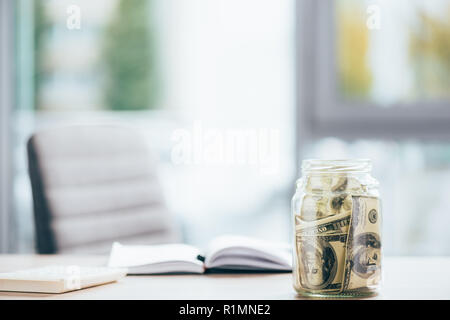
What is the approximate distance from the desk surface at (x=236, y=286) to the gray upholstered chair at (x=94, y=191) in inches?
13.4

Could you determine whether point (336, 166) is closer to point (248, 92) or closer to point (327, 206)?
point (327, 206)

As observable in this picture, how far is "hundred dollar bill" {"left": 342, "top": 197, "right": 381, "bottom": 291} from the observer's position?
2.46ft

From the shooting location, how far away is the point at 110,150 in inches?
63.2

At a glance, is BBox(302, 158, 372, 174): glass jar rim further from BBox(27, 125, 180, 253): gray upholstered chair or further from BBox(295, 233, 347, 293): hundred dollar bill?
BBox(27, 125, 180, 253): gray upholstered chair

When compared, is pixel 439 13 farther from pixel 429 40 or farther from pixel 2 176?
pixel 2 176

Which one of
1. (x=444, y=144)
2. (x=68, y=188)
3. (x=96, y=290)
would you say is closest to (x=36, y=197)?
(x=68, y=188)

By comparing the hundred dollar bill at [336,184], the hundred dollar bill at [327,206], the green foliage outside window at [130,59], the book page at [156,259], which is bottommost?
the book page at [156,259]

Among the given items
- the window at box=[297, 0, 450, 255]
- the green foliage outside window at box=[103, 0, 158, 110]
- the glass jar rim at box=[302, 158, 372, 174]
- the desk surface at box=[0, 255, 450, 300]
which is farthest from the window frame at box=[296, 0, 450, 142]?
the glass jar rim at box=[302, 158, 372, 174]

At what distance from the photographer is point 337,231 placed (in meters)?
0.75

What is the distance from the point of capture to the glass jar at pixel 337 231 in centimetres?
75

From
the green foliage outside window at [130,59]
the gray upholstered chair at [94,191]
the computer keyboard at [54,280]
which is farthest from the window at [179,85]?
the computer keyboard at [54,280]

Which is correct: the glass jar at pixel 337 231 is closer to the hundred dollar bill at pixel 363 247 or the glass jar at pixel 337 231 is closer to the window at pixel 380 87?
the hundred dollar bill at pixel 363 247

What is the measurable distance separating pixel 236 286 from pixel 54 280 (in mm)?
254

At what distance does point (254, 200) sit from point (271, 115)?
36 centimetres
